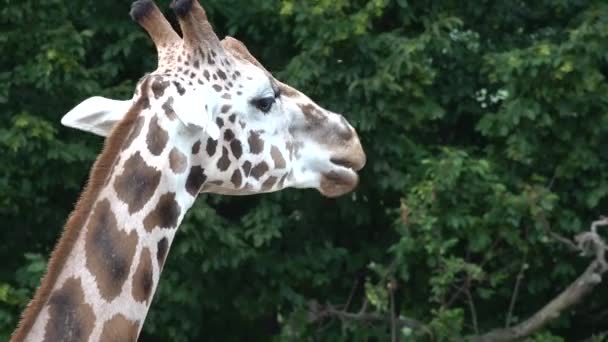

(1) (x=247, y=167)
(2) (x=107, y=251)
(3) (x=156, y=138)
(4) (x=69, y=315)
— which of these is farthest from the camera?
(1) (x=247, y=167)

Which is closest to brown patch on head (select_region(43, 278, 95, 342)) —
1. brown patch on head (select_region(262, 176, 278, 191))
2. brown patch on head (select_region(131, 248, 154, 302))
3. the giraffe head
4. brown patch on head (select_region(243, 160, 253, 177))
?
brown patch on head (select_region(131, 248, 154, 302))

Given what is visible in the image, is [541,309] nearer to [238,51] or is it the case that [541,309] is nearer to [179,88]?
[238,51]

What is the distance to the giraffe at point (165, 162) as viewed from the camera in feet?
13.0

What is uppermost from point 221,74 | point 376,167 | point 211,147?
point 221,74

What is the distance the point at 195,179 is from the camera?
429 cm

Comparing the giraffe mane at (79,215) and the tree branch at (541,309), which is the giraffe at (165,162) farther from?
the tree branch at (541,309)

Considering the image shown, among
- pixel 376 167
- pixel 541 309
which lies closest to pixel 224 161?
pixel 376 167

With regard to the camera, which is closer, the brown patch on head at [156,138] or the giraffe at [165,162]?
the giraffe at [165,162]

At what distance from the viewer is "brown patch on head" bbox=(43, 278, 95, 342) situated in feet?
12.7

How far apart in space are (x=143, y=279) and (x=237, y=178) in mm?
535

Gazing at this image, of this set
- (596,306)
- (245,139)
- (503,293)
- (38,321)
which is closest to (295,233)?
(503,293)

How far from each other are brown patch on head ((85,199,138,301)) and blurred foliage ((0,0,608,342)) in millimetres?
3527

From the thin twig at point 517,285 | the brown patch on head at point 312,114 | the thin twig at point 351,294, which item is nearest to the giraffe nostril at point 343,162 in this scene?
the brown patch on head at point 312,114

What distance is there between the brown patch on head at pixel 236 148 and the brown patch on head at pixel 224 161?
0.11ft
